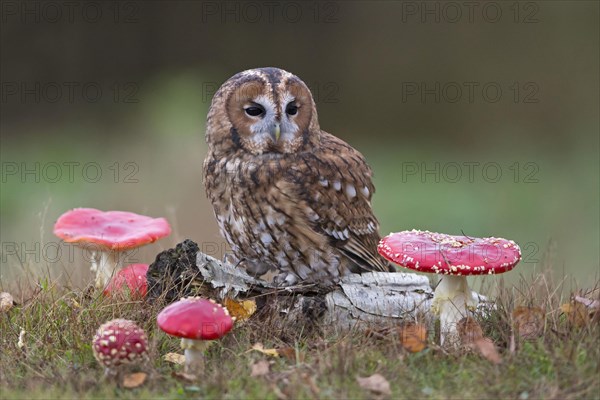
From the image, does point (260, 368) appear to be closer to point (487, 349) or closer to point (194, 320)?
point (194, 320)

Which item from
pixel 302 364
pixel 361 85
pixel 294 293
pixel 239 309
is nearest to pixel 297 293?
pixel 294 293

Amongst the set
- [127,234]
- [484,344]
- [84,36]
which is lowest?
[484,344]

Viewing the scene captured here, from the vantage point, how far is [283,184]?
437 centimetres

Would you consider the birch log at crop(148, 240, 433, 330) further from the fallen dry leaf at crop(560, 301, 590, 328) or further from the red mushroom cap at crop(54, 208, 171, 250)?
the fallen dry leaf at crop(560, 301, 590, 328)

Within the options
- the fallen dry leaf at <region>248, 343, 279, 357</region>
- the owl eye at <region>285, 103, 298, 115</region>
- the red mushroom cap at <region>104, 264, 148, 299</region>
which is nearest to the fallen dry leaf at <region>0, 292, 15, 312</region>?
the red mushroom cap at <region>104, 264, 148, 299</region>

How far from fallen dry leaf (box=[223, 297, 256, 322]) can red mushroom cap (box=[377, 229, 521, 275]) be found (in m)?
0.82

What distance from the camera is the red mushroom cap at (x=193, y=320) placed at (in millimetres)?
3312

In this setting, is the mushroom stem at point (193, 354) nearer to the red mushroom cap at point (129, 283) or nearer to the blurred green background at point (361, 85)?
the red mushroom cap at point (129, 283)

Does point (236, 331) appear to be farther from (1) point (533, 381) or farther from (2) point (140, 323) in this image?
(1) point (533, 381)

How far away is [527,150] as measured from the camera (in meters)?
11.4

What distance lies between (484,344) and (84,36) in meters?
10.7

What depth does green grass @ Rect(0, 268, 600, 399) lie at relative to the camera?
3.31 meters

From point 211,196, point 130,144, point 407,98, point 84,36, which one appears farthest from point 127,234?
point 84,36

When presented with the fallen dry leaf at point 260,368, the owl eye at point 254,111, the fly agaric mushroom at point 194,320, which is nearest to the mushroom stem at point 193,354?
the fly agaric mushroom at point 194,320
